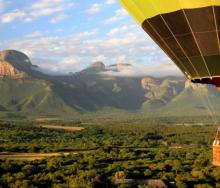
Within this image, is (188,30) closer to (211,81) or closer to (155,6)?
(155,6)

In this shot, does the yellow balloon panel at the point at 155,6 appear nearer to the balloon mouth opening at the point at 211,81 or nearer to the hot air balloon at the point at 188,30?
the hot air balloon at the point at 188,30

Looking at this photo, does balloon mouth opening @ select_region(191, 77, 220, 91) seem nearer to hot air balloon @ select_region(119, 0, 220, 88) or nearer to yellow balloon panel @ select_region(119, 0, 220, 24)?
hot air balloon @ select_region(119, 0, 220, 88)

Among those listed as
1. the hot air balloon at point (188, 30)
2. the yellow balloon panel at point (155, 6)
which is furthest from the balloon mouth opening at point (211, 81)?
the yellow balloon panel at point (155, 6)

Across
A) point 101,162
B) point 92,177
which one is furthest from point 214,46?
point 101,162

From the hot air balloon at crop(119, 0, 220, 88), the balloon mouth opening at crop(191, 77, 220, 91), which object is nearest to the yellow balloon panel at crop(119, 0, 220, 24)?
the hot air balloon at crop(119, 0, 220, 88)

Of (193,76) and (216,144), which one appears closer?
(216,144)

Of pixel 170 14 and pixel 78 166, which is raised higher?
pixel 170 14

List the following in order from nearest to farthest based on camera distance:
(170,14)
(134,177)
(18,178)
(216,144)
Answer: (216,144) < (170,14) < (18,178) < (134,177)

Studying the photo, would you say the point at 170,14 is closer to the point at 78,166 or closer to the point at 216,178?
the point at 216,178

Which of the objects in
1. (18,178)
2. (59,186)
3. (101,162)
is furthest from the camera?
(101,162)
